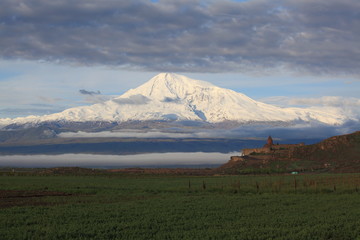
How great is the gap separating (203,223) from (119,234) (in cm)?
476

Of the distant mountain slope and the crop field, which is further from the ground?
the distant mountain slope

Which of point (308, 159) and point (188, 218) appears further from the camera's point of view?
point (308, 159)

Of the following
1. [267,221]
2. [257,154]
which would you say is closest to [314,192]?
[267,221]

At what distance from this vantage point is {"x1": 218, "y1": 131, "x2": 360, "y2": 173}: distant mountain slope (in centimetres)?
10019

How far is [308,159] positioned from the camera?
111688 millimetres

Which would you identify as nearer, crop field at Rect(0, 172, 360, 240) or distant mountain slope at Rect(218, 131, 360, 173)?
crop field at Rect(0, 172, 360, 240)

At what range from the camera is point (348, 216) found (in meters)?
27.3

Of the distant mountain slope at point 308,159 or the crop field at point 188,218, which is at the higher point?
the distant mountain slope at point 308,159

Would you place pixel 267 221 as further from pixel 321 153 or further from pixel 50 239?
pixel 321 153

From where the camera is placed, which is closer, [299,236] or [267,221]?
[299,236]

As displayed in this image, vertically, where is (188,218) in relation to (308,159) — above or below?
below

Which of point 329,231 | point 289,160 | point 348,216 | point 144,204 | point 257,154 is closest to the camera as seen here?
point 329,231

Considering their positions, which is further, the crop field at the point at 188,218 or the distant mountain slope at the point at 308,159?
the distant mountain slope at the point at 308,159

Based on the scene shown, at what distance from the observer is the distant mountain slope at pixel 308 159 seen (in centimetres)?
10019
